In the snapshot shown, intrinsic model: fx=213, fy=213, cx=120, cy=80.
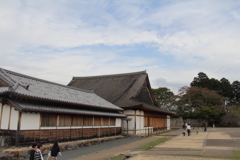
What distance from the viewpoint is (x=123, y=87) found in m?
29.7

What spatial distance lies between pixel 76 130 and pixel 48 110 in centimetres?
382

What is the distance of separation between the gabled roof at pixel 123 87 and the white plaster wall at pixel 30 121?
502 inches

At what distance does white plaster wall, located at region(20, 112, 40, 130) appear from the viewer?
441 inches

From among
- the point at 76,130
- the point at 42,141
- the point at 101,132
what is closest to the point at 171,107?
the point at 101,132

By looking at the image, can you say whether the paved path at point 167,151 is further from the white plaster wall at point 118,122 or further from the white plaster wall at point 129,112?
the white plaster wall at point 129,112

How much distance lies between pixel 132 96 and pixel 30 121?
1645 cm

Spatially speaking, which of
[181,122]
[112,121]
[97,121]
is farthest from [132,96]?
[181,122]

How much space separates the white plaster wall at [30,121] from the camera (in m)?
11.2

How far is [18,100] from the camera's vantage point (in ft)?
37.5

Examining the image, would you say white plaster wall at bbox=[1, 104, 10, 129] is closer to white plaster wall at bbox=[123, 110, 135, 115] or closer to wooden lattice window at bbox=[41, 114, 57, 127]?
wooden lattice window at bbox=[41, 114, 57, 127]

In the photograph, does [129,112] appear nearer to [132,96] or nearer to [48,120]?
[132,96]

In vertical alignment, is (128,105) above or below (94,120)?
above

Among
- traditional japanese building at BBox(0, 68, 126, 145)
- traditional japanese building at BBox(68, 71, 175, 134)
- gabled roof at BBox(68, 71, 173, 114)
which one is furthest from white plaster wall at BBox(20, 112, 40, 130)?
gabled roof at BBox(68, 71, 173, 114)

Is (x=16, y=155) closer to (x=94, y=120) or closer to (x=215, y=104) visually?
(x=94, y=120)
